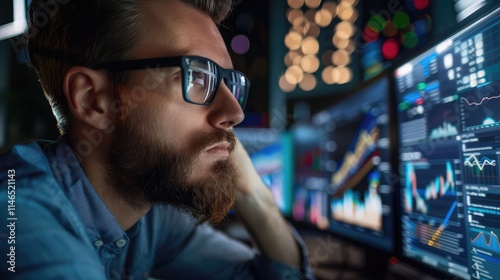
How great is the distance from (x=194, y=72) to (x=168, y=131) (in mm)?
125

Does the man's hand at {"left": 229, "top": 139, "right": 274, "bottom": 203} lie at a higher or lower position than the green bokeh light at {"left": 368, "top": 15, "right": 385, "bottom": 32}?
lower

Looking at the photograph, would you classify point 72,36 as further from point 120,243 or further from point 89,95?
point 120,243

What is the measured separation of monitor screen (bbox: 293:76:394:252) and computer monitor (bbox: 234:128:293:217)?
0.04 meters

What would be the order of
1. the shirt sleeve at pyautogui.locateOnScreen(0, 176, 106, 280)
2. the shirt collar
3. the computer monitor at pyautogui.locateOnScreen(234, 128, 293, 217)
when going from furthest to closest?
the computer monitor at pyautogui.locateOnScreen(234, 128, 293, 217)
the shirt collar
the shirt sleeve at pyautogui.locateOnScreen(0, 176, 106, 280)

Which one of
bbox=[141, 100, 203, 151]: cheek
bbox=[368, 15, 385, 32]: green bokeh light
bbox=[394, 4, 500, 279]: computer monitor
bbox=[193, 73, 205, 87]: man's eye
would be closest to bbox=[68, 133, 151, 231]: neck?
bbox=[141, 100, 203, 151]: cheek

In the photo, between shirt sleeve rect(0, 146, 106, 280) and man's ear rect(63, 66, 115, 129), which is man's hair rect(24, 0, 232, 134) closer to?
man's ear rect(63, 66, 115, 129)

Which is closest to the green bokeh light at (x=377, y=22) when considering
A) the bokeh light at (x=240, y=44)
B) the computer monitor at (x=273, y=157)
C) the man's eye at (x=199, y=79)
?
the bokeh light at (x=240, y=44)

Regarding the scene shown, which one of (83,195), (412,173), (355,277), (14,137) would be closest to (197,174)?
(83,195)

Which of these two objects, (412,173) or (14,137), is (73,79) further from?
(412,173)

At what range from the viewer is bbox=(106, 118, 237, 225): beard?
683 mm

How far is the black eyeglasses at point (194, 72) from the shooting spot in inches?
26.3

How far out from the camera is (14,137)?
2.24 feet

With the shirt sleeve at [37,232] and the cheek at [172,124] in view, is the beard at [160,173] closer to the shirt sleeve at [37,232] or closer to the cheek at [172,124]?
the cheek at [172,124]

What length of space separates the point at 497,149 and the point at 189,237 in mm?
773
